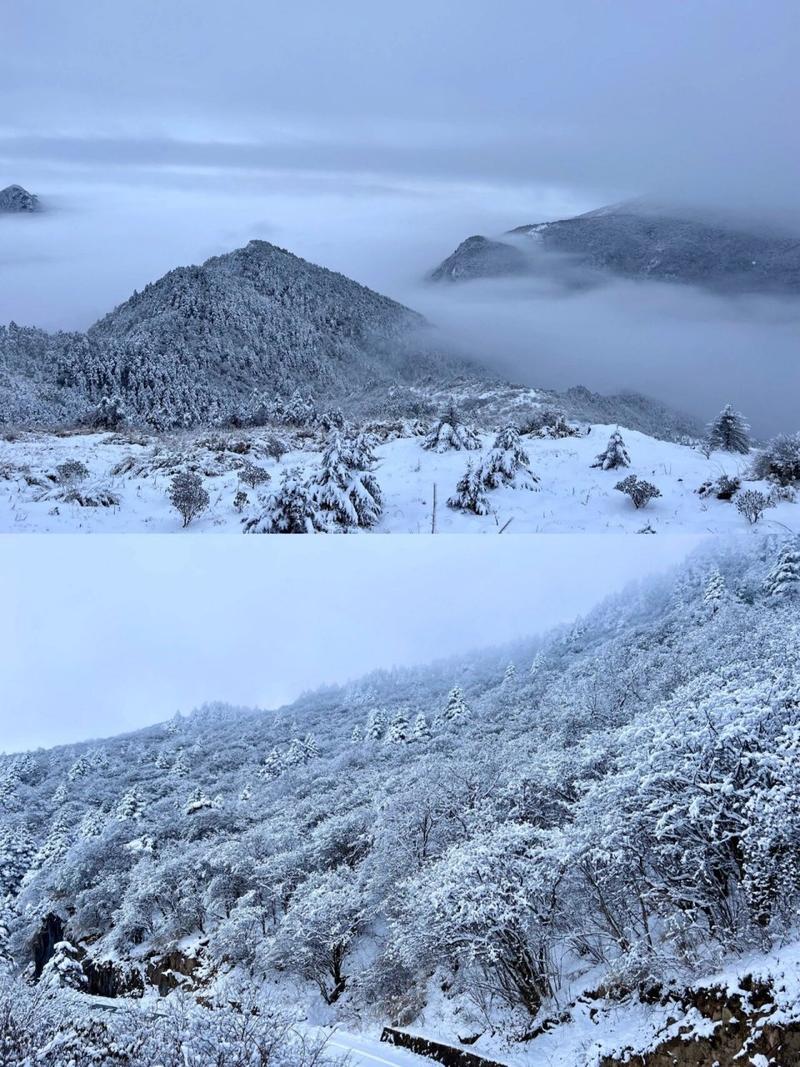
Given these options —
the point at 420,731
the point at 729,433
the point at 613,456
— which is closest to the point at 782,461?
the point at 729,433

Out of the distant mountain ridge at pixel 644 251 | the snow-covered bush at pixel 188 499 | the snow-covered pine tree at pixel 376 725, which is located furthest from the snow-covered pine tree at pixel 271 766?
the snow-covered bush at pixel 188 499

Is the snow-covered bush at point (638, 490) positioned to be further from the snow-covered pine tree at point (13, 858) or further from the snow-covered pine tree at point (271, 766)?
the snow-covered pine tree at point (271, 766)

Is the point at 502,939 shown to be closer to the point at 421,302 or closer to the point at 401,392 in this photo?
the point at 401,392

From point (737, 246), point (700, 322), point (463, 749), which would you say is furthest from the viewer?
point (463, 749)

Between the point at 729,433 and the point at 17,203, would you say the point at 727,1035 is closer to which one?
the point at 729,433

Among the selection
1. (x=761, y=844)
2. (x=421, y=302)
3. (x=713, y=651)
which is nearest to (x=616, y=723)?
(x=713, y=651)

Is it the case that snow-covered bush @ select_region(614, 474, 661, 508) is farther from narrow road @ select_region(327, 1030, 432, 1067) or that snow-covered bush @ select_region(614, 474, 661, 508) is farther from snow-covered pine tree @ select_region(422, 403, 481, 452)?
narrow road @ select_region(327, 1030, 432, 1067)
